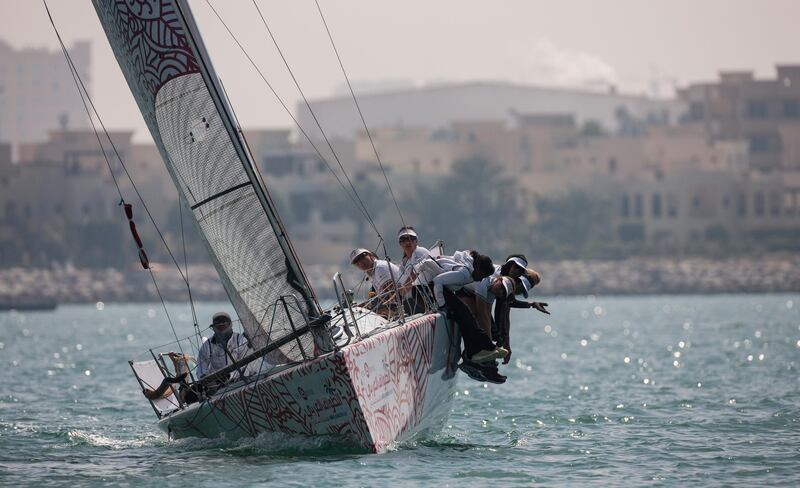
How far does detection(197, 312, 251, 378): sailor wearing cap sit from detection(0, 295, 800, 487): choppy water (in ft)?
1.99

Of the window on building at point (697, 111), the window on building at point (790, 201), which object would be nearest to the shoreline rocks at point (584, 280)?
the window on building at point (790, 201)

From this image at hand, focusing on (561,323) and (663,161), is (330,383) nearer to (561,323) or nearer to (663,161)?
(561,323)

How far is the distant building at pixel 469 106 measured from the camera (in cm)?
14850

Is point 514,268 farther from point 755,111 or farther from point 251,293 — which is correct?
point 755,111

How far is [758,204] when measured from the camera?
107 meters

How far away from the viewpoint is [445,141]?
115 m

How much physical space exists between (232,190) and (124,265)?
9231 centimetres

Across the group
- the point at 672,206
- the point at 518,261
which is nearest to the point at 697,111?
the point at 672,206

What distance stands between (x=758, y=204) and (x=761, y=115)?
1413 cm

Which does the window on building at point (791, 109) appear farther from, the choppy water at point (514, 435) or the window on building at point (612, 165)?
the choppy water at point (514, 435)

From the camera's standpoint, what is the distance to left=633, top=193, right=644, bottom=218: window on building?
107562mm

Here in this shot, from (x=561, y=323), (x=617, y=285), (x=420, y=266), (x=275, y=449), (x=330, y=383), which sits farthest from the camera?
(x=617, y=285)

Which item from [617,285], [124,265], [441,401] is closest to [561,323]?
[441,401]

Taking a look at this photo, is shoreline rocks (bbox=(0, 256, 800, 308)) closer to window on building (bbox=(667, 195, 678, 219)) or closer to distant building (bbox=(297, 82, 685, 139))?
window on building (bbox=(667, 195, 678, 219))
